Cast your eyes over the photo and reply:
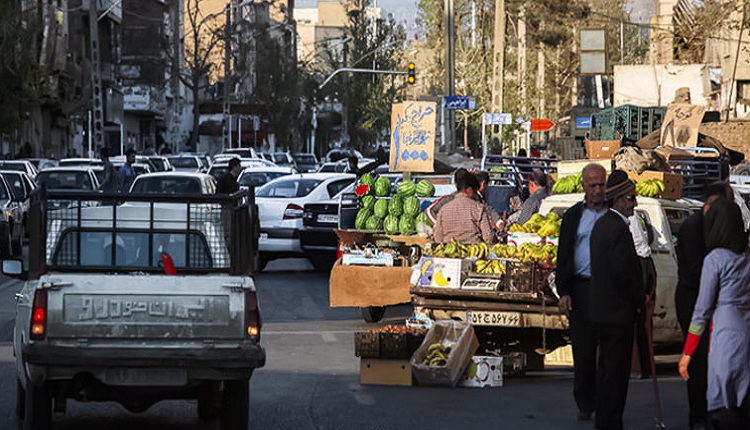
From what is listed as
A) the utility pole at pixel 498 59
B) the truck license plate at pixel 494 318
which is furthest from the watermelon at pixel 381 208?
the utility pole at pixel 498 59

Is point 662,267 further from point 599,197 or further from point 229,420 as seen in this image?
point 229,420

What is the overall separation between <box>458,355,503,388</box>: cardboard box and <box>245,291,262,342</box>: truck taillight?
388 cm

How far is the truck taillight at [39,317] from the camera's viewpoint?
27.9 feet

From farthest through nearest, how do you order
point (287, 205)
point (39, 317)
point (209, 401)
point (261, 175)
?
point (261, 175)
point (287, 205)
point (209, 401)
point (39, 317)

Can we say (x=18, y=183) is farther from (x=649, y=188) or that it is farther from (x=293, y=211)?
(x=649, y=188)

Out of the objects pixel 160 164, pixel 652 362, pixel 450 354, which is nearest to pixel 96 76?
pixel 160 164

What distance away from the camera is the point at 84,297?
28.1 ft

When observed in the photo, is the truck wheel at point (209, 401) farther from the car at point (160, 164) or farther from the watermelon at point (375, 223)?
the car at point (160, 164)

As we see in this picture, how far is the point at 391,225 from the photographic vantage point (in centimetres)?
1736

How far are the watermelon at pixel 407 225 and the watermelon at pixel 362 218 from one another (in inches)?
22.7

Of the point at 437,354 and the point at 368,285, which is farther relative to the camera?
the point at 368,285

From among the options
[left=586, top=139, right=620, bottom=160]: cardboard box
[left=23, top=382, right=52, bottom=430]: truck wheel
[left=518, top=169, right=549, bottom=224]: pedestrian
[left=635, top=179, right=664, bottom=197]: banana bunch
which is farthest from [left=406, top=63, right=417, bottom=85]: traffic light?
[left=23, top=382, right=52, bottom=430]: truck wheel

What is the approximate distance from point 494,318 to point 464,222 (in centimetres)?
222

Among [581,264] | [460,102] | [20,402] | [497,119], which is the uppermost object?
[460,102]
